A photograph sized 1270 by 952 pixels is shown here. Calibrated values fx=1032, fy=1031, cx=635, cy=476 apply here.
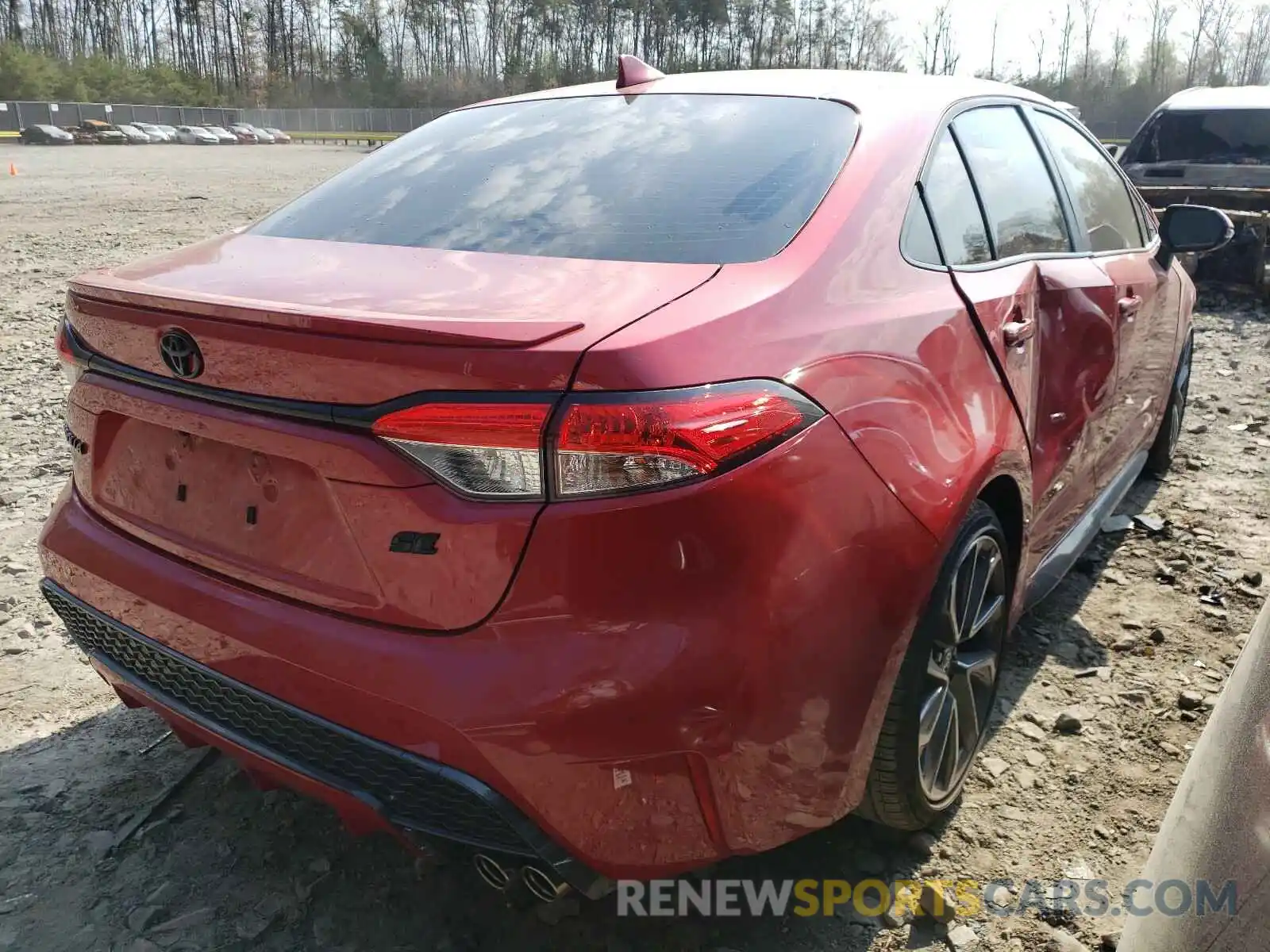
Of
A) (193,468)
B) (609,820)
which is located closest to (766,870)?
(609,820)

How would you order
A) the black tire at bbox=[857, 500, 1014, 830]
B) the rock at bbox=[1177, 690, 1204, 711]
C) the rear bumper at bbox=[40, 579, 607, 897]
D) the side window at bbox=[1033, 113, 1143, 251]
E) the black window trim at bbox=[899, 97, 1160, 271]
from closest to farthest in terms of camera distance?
the rear bumper at bbox=[40, 579, 607, 897] < the black tire at bbox=[857, 500, 1014, 830] < the black window trim at bbox=[899, 97, 1160, 271] < the rock at bbox=[1177, 690, 1204, 711] < the side window at bbox=[1033, 113, 1143, 251]

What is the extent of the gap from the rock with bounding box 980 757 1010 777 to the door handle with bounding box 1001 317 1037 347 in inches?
41.8

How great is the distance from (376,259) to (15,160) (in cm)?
3895

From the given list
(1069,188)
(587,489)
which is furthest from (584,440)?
(1069,188)

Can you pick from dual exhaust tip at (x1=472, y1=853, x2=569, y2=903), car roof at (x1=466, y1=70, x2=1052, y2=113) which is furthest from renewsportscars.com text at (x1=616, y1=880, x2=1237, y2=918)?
car roof at (x1=466, y1=70, x2=1052, y2=113)

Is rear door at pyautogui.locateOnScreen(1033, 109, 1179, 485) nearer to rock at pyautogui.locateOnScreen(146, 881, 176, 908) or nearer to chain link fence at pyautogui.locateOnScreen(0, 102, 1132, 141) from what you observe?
rock at pyautogui.locateOnScreen(146, 881, 176, 908)

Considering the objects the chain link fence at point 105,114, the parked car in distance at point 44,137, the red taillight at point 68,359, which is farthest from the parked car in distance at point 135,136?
the red taillight at point 68,359

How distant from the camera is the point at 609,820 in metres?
1.62

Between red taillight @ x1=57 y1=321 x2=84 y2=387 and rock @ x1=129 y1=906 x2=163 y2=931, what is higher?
red taillight @ x1=57 y1=321 x2=84 y2=387

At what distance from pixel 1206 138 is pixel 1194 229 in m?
7.51

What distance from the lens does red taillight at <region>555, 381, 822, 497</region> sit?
151 centimetres

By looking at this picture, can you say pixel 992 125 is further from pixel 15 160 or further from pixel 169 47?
pixel 169 47

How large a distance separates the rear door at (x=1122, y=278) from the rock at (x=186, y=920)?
2718 mm

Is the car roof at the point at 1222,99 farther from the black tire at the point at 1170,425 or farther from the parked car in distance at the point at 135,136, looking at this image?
the parked car in distance at the point at 135,136
